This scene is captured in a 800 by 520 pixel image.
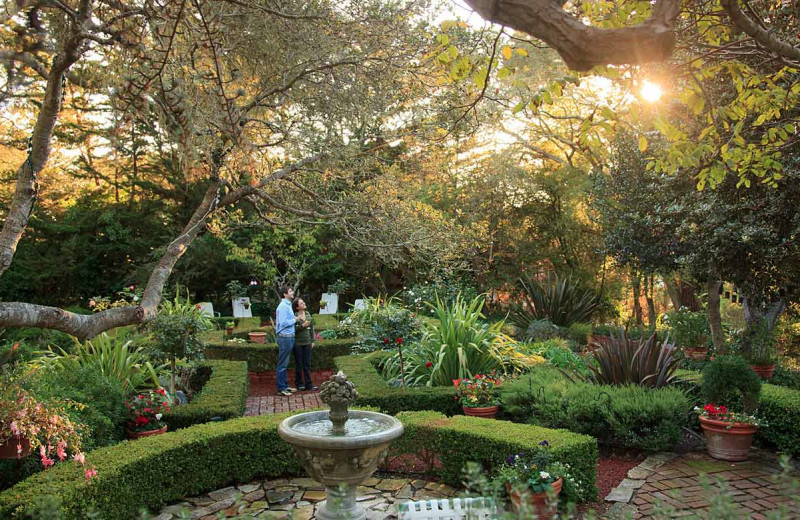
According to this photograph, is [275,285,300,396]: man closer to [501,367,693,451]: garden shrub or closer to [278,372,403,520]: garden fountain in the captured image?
[501,367,693,451]: garden shrub

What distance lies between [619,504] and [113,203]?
17021 millimetres

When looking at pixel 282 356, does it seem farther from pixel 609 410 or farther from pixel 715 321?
pixel 715 321

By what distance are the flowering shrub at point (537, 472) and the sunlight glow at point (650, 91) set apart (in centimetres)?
283

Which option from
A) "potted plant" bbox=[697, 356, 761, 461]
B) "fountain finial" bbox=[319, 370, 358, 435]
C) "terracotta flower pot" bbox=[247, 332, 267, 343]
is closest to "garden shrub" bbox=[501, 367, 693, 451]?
"potted plant" bbox=[697, 356, 761, 461]

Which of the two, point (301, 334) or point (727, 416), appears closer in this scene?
point (727, 416)

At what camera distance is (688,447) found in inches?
237

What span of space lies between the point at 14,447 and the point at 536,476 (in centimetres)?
364

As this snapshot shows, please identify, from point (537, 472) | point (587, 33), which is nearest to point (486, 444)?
point (537, 472)

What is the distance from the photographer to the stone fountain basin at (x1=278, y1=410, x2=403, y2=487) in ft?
13.1

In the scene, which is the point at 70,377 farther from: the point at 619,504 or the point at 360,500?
the point at 619,504

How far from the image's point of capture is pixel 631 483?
4930 millimetres

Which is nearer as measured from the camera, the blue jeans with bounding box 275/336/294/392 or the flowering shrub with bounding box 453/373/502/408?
the flowering shrub with bounding box 453/373/502/408

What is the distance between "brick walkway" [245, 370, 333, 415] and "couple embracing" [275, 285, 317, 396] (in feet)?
0.71

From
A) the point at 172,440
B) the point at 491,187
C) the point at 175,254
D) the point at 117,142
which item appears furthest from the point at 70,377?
the point at 491,187
